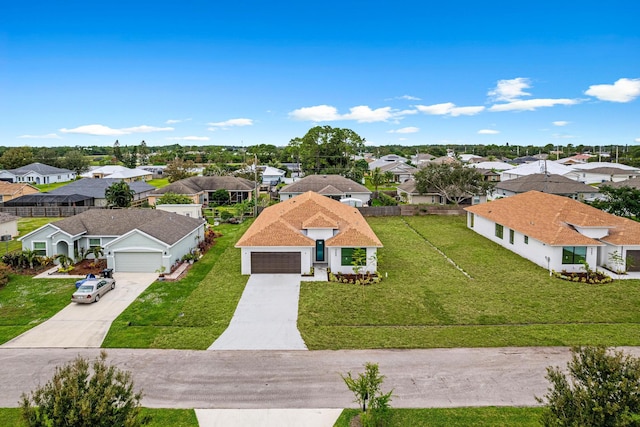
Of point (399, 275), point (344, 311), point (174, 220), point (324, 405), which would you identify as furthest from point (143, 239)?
point (324, 405)

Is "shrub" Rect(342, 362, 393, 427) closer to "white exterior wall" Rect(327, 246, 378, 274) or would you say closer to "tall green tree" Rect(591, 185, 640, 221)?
"white exterior wall" Rect(327, 246, 378, 274)

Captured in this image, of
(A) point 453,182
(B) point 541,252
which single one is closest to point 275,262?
(B) point 541,252

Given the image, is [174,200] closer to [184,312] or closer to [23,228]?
[23,228]

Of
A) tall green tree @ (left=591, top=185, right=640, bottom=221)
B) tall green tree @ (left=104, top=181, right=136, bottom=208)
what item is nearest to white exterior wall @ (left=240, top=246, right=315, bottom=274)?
tall green tree @ (left=104, top=181, right=136, bottom=208)

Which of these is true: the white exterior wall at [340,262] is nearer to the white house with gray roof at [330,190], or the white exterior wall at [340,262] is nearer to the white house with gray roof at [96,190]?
the white house with gray roof at [330,190]

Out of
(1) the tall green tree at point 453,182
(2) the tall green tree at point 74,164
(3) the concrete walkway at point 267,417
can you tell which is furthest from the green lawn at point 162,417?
(2) the tall green tree at point 74,164

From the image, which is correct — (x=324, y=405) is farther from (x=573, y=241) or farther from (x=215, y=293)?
(x=573, y=241)
